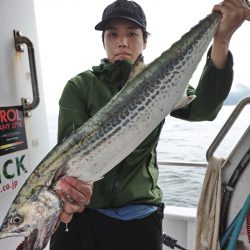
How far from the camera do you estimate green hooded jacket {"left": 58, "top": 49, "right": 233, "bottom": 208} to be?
1.86 meters

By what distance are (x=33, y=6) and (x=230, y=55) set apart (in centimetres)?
165

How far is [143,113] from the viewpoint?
4.99 feet

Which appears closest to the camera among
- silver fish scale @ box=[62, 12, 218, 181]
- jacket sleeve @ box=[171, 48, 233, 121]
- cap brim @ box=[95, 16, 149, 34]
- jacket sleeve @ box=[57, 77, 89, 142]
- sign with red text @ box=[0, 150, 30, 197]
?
silver fish scale @ box=[62, 12, 218, 181]

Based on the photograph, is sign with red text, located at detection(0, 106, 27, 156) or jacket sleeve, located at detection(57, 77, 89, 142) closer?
jacket sleeve, located at detection(57, 77, 89, 142)

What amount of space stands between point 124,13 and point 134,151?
0.82m

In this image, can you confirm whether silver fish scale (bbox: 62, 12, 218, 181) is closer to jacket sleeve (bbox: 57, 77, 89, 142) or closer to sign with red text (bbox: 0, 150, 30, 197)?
jacket sleeve (bbox: 57, 77, 89, 142)

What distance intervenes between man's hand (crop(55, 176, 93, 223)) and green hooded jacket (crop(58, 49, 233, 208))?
0.32 m

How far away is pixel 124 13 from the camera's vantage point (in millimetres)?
2061

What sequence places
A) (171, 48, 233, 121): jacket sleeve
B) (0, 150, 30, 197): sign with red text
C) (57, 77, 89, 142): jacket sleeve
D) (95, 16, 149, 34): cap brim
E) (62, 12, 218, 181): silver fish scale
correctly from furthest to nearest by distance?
(0, 150, 30, 197): sign with red text
(95, 16, 149, 34): cap brim
(57, 77, 89, 142): jacket sleeve
(171, 48, 233, 121): jacket sleeve
(62, 12, 218, 181): silver fish scale

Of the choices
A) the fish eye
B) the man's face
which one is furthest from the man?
the fish eye

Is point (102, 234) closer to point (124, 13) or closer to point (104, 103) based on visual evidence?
point (104, 103)

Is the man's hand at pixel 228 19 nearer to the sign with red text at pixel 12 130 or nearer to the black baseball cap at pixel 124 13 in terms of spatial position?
the black baseball cap at pixel 124 13

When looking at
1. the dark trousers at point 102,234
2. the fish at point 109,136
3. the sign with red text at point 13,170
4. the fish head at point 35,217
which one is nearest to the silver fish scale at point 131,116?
the fish at point 109,136

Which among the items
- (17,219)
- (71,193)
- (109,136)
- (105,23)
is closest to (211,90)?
(109,136)
